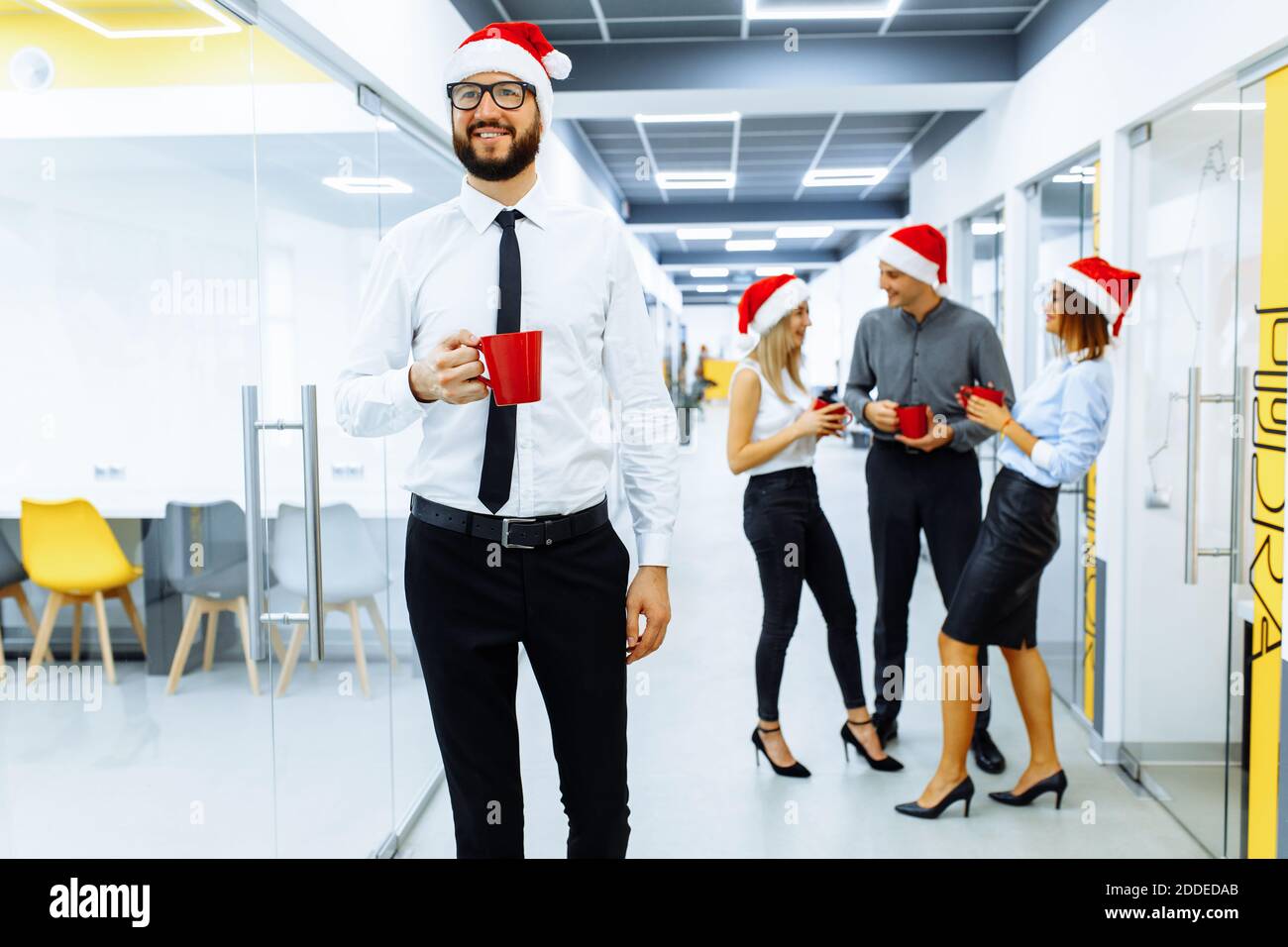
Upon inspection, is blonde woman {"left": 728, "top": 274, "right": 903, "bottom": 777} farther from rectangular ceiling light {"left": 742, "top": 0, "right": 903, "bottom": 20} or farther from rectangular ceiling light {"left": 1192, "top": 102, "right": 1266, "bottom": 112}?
rectangular ceiling light {"left": 742, "top": 0, "right": 903, "bottom": 20}

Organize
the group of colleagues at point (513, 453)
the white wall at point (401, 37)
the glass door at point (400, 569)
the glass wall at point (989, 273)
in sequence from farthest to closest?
the glass wall at point (989, 273) < the glass door at point (400, 569) < the white wall at point (401, 37) < the group of colleagues at point (513, 453)

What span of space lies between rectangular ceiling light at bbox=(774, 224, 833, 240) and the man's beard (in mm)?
11430

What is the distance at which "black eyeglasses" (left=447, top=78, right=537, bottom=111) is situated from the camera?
1828mm

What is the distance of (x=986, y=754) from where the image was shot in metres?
3.65

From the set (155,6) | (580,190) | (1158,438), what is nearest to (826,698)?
(1158,438)

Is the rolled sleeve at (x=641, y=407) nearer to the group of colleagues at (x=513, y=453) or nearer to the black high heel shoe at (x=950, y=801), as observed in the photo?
the group of colleagues at (x=513, y=453)

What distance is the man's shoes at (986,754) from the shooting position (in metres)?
3.60

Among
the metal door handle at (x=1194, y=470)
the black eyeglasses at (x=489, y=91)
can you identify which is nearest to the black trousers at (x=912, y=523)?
the metal door handle at (x=1194, y=470)

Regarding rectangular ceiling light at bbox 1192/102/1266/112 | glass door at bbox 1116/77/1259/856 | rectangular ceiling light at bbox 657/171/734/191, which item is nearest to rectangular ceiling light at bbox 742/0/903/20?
glass door at bbox 1116/77/1259/856

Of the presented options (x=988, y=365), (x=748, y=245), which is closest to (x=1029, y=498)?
(x=988, y=365)

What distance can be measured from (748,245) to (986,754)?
46.1ft

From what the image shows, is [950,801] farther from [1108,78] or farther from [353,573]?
[1108,78]

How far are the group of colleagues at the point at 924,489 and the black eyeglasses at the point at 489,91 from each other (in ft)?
5.40
